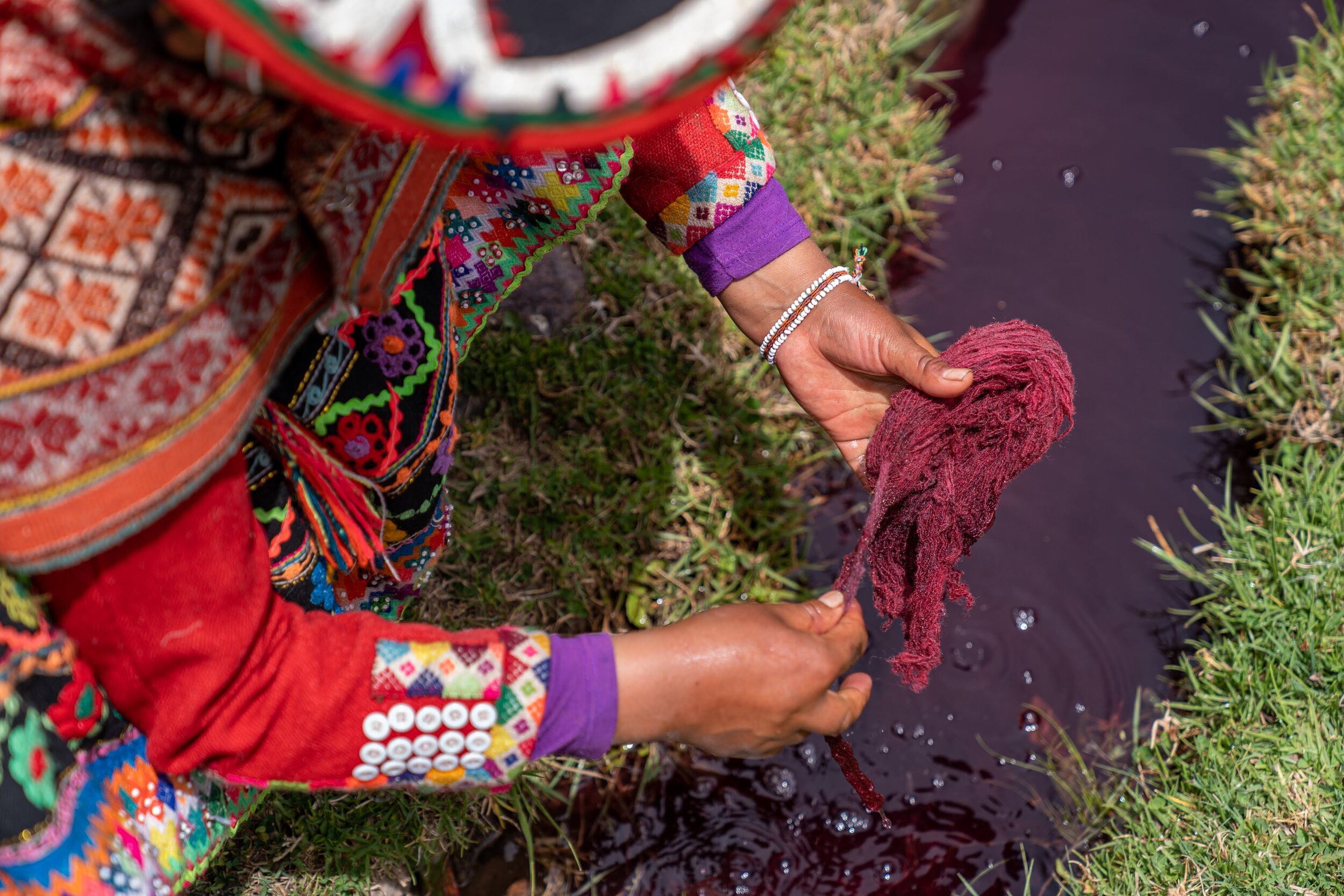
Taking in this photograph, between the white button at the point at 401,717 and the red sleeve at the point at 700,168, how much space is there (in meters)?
1.00

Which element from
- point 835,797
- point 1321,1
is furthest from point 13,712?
point 1321,1

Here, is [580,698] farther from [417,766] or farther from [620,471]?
[620,471]

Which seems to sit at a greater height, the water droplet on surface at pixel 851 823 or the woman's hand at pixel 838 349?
the woman's hand at pixel 838 349

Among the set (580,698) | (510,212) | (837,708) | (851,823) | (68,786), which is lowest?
(851,823)

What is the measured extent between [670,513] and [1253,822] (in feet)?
5.28

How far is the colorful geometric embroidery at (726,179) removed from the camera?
1.73 metres

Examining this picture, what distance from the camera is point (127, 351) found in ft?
3.03

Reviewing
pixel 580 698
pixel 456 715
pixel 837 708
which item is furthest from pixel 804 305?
pixel 456 715

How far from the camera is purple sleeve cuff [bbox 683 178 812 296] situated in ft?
5.90

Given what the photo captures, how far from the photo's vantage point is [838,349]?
1830 mm

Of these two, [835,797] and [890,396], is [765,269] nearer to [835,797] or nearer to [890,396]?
[890,396]

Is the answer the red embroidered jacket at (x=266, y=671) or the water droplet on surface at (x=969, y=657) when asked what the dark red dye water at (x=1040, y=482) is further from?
the red embroidered jacket at (x=266, y=671)

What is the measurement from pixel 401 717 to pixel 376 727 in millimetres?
30

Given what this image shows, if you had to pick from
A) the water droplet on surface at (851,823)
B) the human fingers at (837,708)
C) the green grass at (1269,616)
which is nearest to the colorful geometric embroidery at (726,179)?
the human fingers at (837,708)
